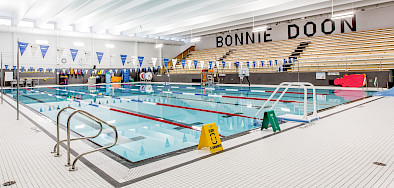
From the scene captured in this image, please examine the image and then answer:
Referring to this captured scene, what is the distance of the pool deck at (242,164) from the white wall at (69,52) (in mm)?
13297

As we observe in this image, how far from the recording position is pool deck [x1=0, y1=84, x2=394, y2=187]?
1.90 m

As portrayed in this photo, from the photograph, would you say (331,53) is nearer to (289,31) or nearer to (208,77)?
(289,31)

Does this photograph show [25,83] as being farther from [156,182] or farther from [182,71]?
[156,182]

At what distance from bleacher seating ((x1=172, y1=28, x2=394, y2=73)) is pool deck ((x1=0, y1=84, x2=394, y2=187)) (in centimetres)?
1038

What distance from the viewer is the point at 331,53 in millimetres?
14711

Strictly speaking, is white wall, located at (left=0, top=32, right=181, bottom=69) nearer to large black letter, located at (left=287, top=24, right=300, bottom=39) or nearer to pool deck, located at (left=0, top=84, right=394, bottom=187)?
large black letter, located at (left=287, top=24, right=300, bottom=39)

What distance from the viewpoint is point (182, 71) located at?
22.3m

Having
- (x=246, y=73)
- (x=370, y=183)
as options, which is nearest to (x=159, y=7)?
(x=246, y=73)

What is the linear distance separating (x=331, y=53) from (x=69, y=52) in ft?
59.8

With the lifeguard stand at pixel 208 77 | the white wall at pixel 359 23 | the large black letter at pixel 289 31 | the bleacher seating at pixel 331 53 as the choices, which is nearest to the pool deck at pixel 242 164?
the bleacher seating at pixel 331 53

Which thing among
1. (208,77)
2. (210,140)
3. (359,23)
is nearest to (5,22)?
(208,77)

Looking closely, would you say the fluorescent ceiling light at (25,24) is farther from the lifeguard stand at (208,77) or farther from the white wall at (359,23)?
the white wall at (359,23)

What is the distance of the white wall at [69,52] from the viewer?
56.4 ft

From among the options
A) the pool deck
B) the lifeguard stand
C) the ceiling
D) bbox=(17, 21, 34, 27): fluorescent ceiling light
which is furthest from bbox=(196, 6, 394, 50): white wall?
bbox=(17, 21, 34, 27): fluorescent ceiling light
